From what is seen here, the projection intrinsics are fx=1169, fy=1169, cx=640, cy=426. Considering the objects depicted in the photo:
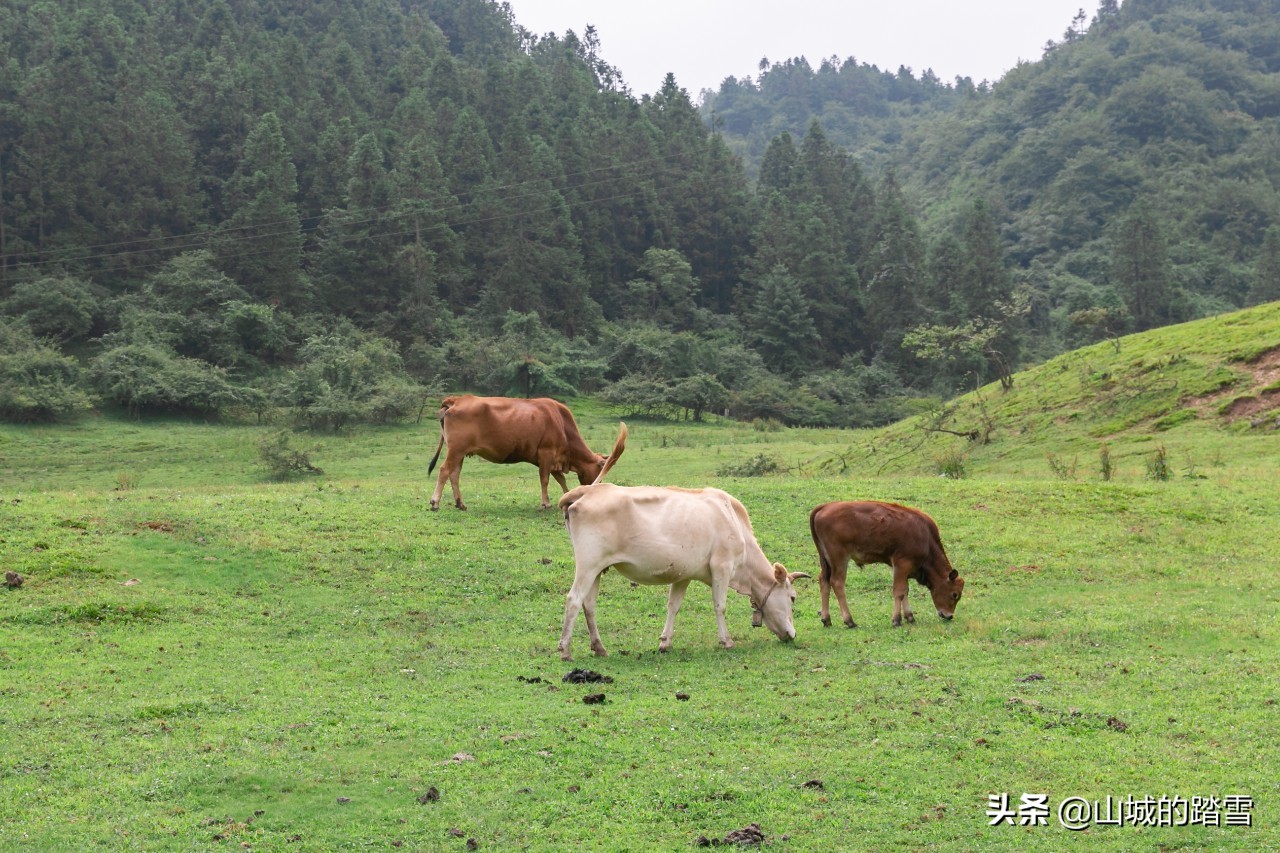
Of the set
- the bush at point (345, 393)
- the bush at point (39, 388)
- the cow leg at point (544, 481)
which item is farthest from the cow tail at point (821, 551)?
the bush at point (39, 388)

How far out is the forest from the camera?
54562 mm

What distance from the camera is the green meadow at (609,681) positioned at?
26.2ft

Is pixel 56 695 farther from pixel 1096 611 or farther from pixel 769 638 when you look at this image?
pixel 1096 611

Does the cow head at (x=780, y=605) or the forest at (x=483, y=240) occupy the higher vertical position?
the forest at (x=483, y=240)

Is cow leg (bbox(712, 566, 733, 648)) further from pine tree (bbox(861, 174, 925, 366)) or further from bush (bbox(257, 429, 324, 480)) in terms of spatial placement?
pine tree (bbox(861, 174, 925, 366))

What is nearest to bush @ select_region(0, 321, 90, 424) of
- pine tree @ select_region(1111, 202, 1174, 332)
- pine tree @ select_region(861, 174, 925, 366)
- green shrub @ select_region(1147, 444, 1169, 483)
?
green shrub @ select_region(1147, 444, 1169, 483)

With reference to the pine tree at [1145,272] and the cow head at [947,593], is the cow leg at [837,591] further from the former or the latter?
the pine tree at [1145,272]

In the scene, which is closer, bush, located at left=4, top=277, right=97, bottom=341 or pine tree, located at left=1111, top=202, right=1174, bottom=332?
bush, located at left=4, top=277, right=97, bottom=341

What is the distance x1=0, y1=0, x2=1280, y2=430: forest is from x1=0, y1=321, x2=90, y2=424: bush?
0.41 ft

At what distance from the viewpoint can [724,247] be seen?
8794cm

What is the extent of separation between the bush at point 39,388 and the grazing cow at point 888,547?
3364 centimetres

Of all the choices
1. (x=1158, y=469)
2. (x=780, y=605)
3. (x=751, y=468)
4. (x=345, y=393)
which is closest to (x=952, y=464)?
(x=1158, y=469)

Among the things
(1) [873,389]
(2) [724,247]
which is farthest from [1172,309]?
(2) [724,247]

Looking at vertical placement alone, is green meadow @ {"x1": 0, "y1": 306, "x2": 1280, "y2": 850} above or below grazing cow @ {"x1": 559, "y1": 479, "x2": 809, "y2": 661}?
below
